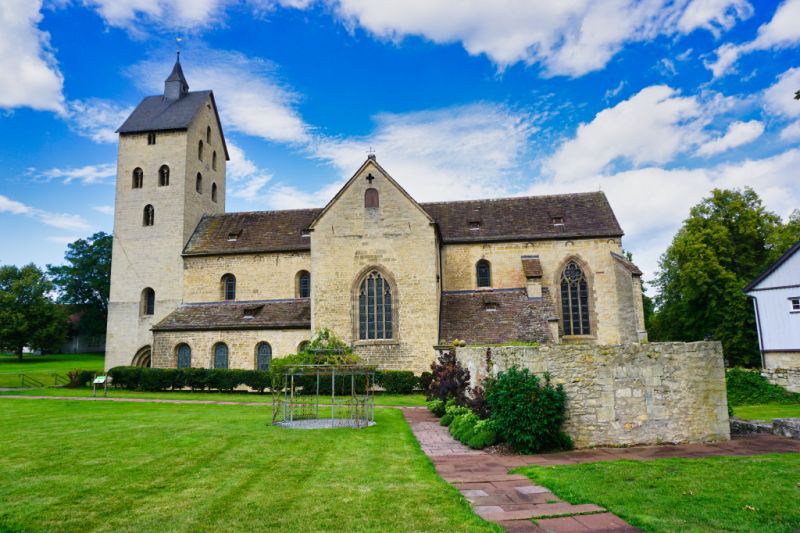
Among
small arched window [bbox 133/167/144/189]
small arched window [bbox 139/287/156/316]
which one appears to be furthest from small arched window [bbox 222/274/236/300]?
small arched window [bbox 133/167/144/189]

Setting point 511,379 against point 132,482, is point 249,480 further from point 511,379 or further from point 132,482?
point 511,379

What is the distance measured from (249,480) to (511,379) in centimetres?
620

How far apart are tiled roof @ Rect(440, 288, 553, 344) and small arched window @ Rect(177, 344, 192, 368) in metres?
15.2

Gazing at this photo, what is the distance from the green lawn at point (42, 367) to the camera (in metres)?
35.9

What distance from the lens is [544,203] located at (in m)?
33.4

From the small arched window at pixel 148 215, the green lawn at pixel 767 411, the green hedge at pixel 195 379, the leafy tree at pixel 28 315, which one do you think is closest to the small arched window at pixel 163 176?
the small arched window at pixel 148 215

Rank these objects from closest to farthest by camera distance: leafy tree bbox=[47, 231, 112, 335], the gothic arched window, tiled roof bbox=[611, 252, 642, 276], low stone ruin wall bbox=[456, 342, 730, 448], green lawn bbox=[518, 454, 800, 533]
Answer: green lawn bbox=[518, 454, 800, 533] < low stone ruin wall bbox=[456, 342, 730, 448] < tiled roof bbox=[611, 252, 642, 276] < the gothic arched window < leafy tree bbox=[47, 231, 112, 335]

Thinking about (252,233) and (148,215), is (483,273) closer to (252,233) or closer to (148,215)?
(252,233)

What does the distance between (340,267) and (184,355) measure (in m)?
11.2

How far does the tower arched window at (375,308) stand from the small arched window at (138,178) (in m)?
18.7

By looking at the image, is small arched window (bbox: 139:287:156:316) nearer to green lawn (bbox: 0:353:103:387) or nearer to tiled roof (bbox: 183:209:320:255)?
tiled roof (bbox: 183:209:320:255)

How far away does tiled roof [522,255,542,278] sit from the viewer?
1151 inches

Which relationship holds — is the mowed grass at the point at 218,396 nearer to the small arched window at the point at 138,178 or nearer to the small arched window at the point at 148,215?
the small arched window at the point at 148,215

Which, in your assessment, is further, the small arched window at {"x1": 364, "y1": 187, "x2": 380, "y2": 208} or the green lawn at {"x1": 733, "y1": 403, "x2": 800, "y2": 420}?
the small arched window at {"x1": 364, "y1": 187, "x2": 380, "y2": 208}
